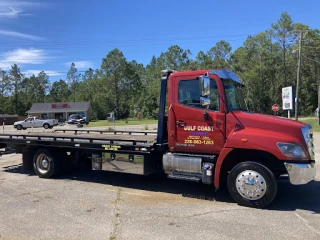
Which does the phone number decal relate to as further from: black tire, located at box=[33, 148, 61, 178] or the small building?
the small building

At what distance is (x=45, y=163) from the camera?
8875mm

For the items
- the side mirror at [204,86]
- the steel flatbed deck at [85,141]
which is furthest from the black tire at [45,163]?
the side mirror at [204,86]

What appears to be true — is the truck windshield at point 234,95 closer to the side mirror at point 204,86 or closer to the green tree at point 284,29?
the side mirror at point 204,86

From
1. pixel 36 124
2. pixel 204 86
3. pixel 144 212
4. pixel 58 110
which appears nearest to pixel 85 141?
pixel 144 212

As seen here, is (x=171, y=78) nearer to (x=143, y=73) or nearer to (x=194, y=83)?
(x=194, y=83)

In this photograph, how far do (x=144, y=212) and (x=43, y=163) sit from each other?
13.8ft

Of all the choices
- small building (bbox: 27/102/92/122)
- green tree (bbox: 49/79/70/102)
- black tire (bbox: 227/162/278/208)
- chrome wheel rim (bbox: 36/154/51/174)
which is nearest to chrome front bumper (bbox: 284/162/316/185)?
black tire (bbox: 227/162/278/208)

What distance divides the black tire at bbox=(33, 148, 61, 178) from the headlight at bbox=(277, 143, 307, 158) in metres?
5.81

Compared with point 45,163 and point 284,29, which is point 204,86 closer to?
point 45,163

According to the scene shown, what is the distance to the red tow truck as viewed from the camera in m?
5.80

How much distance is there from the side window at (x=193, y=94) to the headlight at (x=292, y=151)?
56.8 inches

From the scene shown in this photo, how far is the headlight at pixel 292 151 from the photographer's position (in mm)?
5680

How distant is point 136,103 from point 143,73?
69.0ft

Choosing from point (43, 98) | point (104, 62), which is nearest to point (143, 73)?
point (104, 62)
